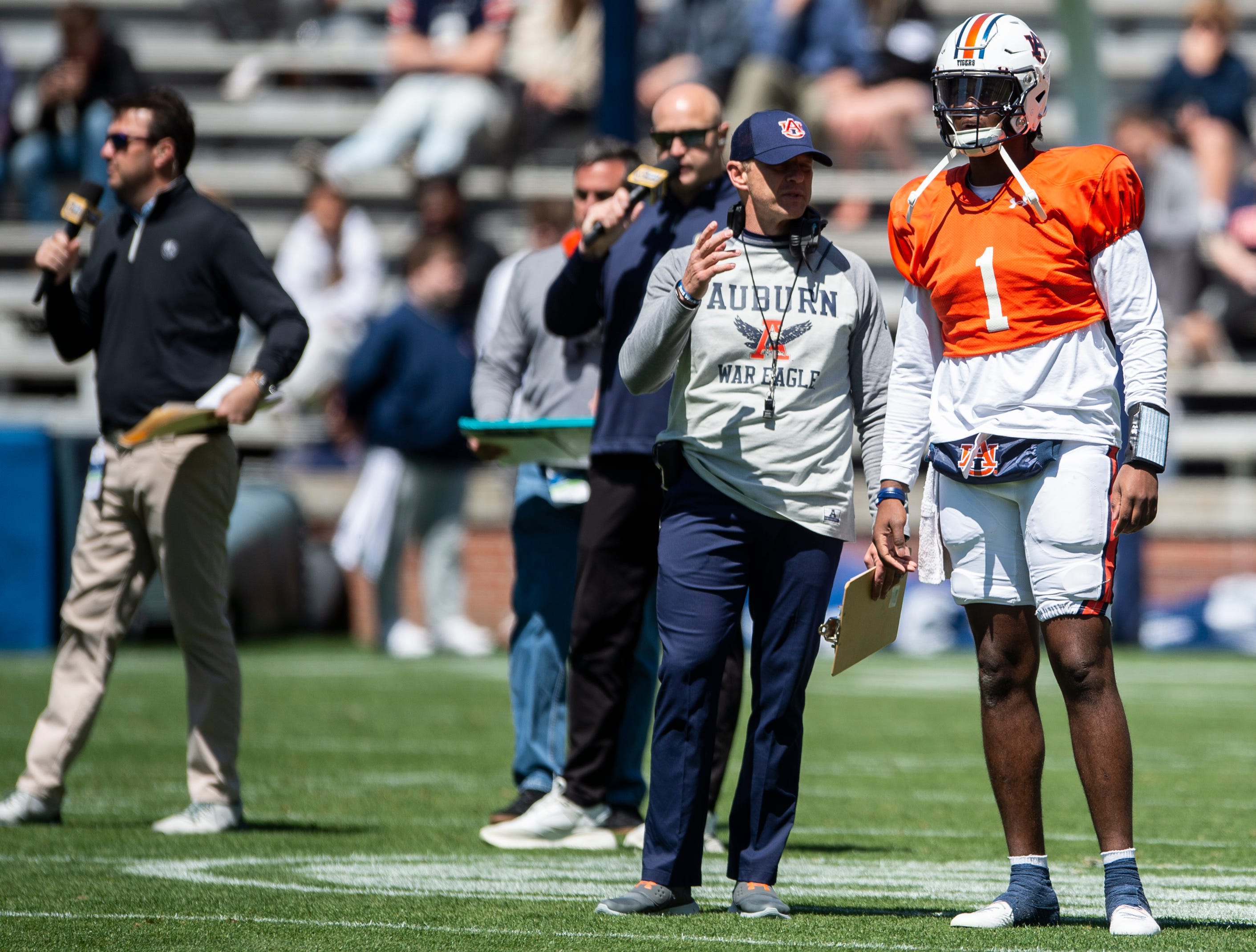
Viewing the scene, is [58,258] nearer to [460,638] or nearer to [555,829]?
[555,829]

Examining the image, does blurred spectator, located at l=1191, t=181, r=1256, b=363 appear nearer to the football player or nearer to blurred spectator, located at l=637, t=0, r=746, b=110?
blurred spectator, located at l=637, t=0, r=746, b=110

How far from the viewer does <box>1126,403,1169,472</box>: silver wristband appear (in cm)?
448

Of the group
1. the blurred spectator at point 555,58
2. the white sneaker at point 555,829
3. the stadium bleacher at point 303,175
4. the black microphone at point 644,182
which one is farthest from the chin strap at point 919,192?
the blurred spectator at point 555,58

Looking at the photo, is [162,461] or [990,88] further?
[162,461]

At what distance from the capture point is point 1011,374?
4.64 meters

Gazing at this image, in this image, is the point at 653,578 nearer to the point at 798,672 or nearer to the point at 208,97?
the point at 798,672

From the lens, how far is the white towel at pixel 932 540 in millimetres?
4844

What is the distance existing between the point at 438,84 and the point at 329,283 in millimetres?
2910

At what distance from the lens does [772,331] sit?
498 cm

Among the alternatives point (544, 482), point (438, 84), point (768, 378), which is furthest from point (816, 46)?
point (768, 378)

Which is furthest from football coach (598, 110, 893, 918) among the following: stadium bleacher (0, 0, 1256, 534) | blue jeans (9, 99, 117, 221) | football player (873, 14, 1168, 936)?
blue jeans (9, 99, 117, 221)

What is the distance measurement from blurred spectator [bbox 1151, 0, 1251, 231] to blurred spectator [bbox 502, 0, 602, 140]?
16.5ft

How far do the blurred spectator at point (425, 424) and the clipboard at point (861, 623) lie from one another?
7.88 metres

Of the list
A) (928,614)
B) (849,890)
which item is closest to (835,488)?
(849,890)
